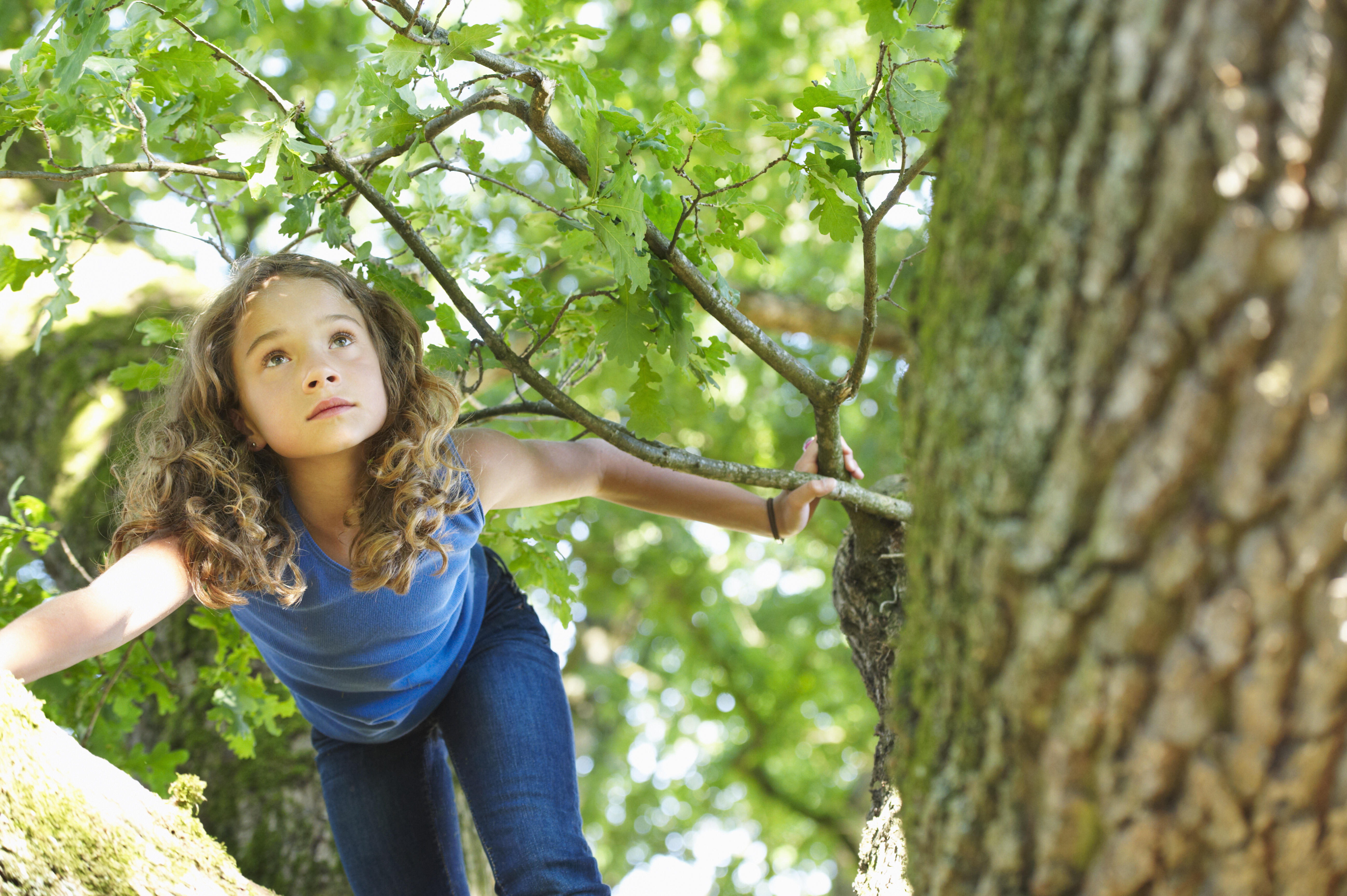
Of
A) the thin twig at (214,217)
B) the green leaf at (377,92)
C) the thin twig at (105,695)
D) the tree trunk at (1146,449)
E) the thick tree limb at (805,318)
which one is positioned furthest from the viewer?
the thick tree limb at (805,318)

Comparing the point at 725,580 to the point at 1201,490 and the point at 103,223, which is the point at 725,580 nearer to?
the point at 103,223

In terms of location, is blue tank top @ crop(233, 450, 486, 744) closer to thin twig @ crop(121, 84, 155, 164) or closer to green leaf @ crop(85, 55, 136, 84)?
thin twig @ crop(121, 84, 155, 164)

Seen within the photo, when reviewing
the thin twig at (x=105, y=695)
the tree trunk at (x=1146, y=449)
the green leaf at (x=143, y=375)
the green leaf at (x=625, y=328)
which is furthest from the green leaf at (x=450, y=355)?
the tree trunk at (x=1146, y=449)

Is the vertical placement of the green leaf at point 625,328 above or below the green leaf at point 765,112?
below

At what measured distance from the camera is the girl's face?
208cm

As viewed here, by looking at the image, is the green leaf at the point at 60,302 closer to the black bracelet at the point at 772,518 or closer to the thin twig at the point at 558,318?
the thin twig at the point at 558,318

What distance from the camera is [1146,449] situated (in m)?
0.87

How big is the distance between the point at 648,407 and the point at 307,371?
29.4 inches

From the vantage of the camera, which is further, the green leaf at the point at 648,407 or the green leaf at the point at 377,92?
the green leaf at the point at 648,407

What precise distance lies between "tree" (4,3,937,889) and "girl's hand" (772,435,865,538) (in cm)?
8

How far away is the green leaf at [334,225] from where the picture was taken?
6.66 feet

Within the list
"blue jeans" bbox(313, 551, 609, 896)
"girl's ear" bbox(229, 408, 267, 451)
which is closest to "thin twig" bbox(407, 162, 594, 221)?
"girl's ear" bbox(229, 408, 267, 451)

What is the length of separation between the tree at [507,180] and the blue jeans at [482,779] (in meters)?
0.28

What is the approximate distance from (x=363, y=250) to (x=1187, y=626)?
1.88m
